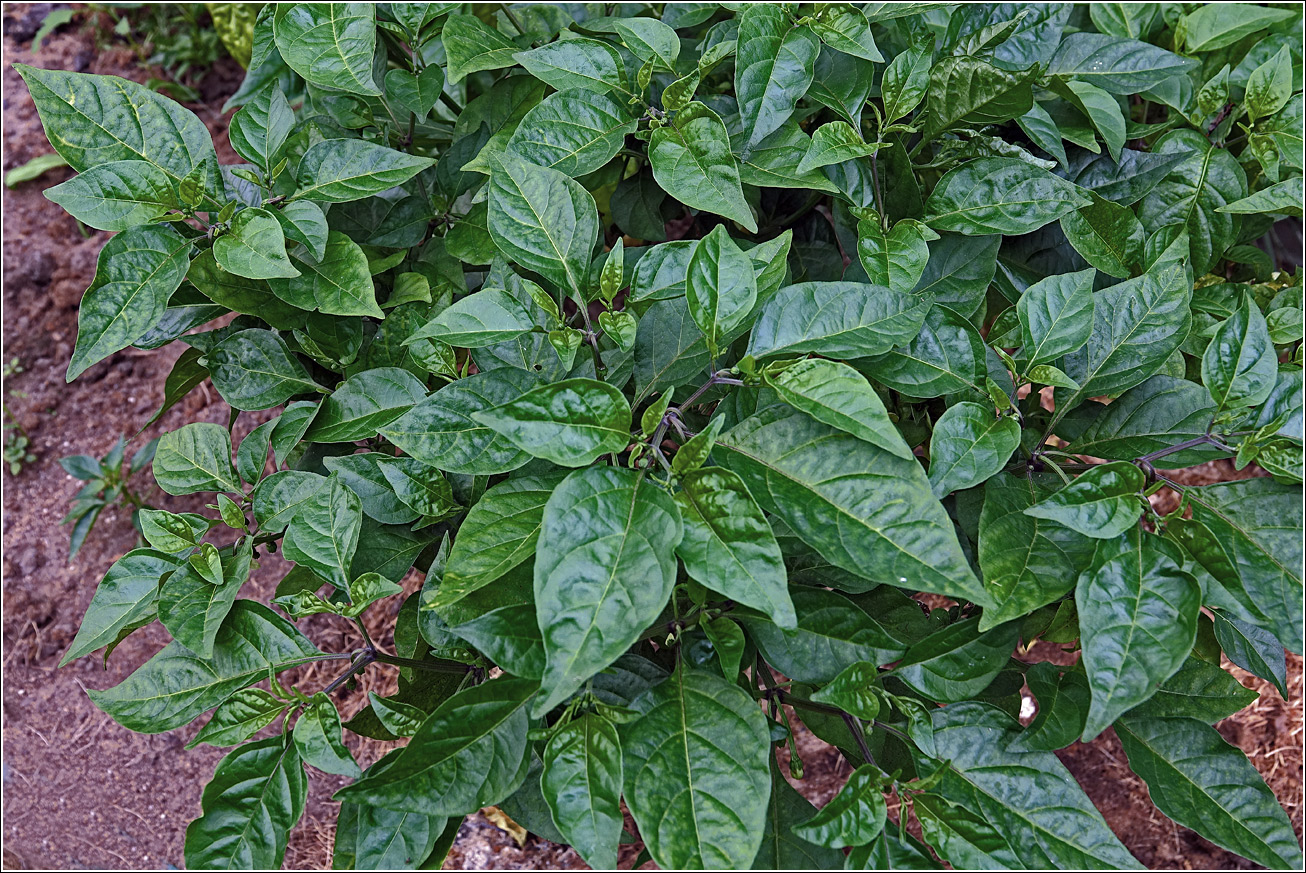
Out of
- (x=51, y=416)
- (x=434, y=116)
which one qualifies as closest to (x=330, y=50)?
(x=434, y=116)

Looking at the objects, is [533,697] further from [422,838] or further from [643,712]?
[422,838]

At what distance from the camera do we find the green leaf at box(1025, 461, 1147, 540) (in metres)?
1.20

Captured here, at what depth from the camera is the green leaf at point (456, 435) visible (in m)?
1.31

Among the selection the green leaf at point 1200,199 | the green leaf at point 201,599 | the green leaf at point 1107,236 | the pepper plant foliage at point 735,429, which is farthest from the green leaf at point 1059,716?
the green leaf at point 201,599

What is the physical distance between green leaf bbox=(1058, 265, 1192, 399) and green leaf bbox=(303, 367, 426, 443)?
1.09 m

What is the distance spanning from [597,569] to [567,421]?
8.3 inches

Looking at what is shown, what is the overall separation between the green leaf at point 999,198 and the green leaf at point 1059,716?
28.1 inches

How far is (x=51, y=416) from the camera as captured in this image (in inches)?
136

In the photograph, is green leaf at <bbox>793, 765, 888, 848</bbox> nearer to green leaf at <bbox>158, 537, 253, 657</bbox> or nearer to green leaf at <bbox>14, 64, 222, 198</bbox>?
green leaf at <bbox>158, 537, 253, 657</bbox>

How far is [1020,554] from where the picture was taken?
126cm

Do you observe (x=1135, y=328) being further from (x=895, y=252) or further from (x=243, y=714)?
(x=243, y=714)

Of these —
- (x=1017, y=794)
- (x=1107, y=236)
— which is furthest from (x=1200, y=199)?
(x=1017, y=794)

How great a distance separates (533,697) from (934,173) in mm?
1187

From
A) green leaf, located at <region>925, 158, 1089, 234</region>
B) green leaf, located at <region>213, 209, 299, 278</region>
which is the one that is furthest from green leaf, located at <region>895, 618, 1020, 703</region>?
green leaf, located at <region>213, 209, 299, 278</region>
